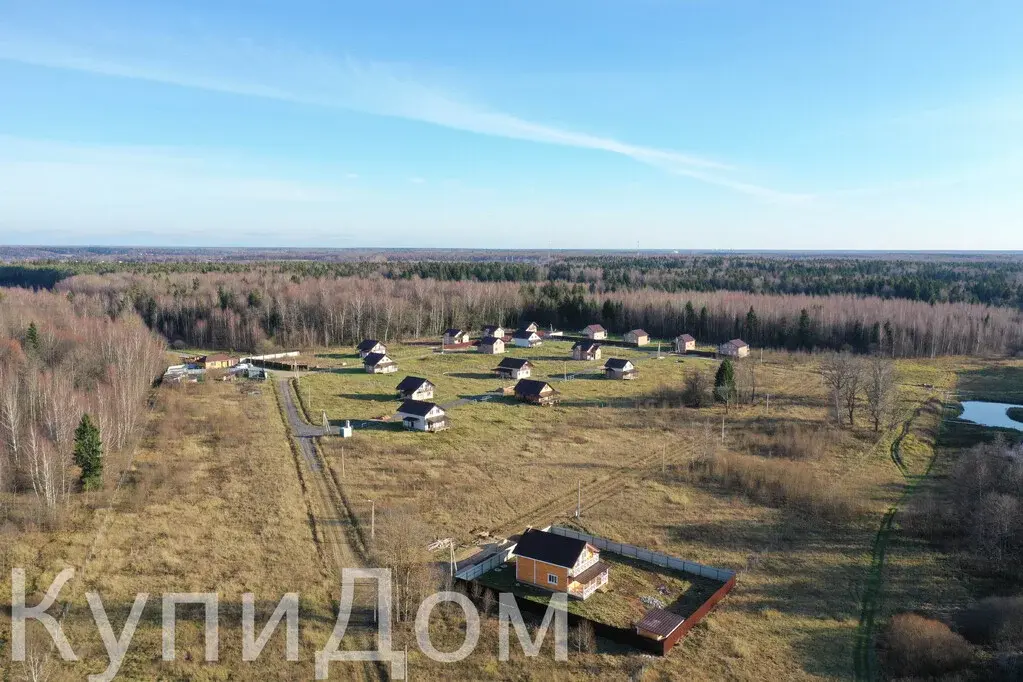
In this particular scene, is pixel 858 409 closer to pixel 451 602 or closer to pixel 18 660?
pixel 451 602

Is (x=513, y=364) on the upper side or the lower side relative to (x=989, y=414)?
upper

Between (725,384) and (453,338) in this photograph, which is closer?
(725,384)

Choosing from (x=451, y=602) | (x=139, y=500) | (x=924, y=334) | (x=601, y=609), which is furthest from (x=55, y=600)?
(x=924, y=334)

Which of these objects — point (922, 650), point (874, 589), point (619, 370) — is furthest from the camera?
point (619, 370)

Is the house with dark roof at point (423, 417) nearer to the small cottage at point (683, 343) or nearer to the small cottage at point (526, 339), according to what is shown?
the small cottage at point (526, 339)

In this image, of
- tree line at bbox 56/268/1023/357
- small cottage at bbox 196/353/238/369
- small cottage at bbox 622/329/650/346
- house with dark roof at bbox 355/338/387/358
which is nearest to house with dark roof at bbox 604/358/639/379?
small cottage at bbox 622/329/650/346

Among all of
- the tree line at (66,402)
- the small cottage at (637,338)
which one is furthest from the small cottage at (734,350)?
the tree line at (66,402)

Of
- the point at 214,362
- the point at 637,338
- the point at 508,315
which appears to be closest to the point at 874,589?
the point at 637,338

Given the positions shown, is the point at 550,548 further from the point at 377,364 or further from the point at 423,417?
the point at 377,364
